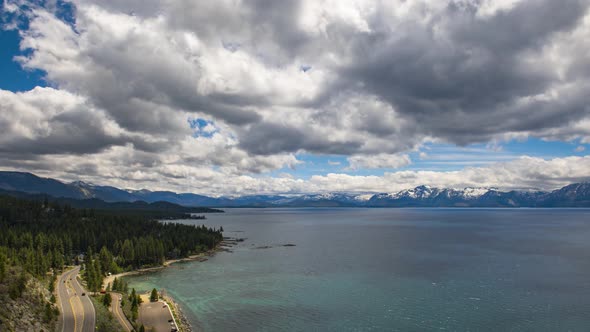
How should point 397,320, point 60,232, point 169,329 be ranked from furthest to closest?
point 60,232 → point 397,320 → point 169,329

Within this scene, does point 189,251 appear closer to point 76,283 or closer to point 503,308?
point 76,283

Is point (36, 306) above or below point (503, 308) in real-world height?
above

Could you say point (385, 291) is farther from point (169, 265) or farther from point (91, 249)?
point (91, 249)

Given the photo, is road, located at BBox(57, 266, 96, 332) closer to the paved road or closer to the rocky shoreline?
the paved road

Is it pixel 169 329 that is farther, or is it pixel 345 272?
pixel 345 272

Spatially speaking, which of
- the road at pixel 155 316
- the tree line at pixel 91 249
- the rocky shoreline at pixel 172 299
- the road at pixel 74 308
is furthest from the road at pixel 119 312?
the rocky shoreline at pixel 172 299

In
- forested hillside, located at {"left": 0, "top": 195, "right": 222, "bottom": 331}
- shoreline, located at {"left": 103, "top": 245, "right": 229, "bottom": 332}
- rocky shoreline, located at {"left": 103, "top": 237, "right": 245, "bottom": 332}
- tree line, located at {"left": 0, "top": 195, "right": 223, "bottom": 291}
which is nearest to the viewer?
forested hillside, located at {"left": 0, "top": 195, "right": 222, "bottom": 331}

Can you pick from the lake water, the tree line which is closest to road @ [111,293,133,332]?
the tree line

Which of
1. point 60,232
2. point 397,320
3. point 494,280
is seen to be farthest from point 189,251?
point 494,280

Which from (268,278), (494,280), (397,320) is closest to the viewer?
(397,320)
